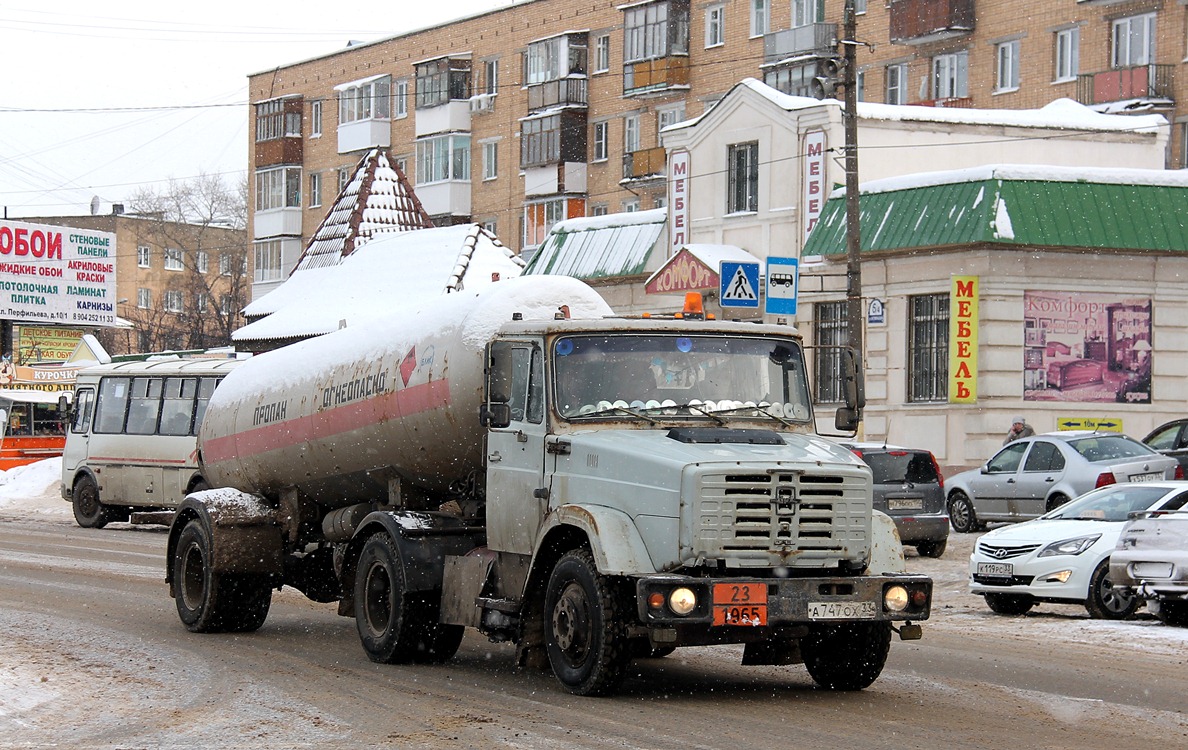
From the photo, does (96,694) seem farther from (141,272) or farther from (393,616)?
Answer: (141,272)

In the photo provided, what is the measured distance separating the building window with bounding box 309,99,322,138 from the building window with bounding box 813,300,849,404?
131 feet

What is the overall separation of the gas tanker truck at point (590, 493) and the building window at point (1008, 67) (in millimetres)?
35797

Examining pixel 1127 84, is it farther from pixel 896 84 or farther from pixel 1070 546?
pixel 1070 546

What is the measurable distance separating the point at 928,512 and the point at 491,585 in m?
12.0

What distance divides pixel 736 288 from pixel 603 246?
23.2 m

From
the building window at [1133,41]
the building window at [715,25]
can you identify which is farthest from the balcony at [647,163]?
the building window at [1133,41]

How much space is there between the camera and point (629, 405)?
11.1 metres

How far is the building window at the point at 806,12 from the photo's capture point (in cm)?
5144

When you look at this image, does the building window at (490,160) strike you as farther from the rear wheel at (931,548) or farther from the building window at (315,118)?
the rear wheel at (931,548)

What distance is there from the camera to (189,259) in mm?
108938

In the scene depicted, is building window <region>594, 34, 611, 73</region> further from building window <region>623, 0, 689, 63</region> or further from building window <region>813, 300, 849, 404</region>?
building window <region>813, 300, 849, 404</region>

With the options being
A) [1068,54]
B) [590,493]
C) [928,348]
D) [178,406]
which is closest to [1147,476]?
[928,348]

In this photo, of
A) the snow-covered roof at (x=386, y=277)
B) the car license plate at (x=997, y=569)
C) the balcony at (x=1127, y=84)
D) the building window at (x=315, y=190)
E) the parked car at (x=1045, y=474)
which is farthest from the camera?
the building window at (x=315, y=190)

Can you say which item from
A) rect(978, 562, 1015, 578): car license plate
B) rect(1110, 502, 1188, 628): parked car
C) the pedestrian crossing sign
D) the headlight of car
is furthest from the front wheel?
the pedestrian crossing sign
